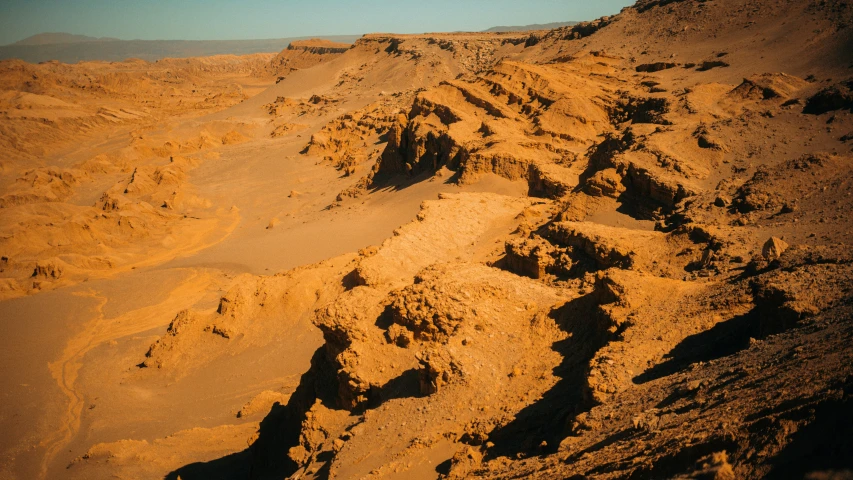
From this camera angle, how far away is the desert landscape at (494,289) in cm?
425

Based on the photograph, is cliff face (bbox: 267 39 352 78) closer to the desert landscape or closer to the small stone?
the desert landscape

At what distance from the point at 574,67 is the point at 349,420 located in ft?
70.6

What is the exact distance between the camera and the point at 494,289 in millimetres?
6766

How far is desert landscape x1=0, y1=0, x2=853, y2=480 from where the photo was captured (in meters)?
4.25

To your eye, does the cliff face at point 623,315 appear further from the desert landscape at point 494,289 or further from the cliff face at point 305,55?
the cliff face at point 305,55

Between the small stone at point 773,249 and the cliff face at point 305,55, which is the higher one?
the cliff face at point 305,55

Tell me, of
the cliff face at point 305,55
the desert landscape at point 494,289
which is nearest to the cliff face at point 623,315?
the desert landscape at point 494,289

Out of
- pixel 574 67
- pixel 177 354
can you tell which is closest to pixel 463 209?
pixel 177 354

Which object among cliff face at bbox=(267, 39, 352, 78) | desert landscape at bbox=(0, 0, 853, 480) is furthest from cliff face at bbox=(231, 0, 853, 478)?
cliff face at bbox=(267, 39, 352, 78)

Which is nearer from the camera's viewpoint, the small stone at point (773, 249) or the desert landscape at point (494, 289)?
the desert landscape at point (494, 289)

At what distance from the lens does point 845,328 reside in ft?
12.5

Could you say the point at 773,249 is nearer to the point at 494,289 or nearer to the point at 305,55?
the point at 494,289

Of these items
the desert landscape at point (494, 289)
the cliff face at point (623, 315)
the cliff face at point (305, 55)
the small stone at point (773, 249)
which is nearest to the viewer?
the cliff face at point (623, 315)

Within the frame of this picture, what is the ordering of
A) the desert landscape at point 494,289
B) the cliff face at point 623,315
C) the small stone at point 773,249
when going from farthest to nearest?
the small stone at point 773,249 < the desert landscape at point 494,289 < the cliff face at point 623,315
